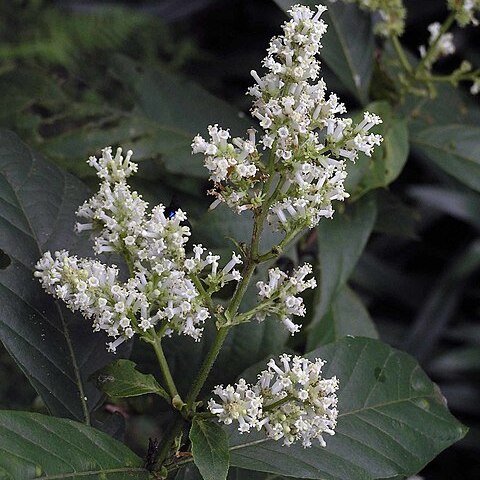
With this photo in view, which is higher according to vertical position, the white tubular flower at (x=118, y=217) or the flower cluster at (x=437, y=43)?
the flower cluster at (x=437, y=43)

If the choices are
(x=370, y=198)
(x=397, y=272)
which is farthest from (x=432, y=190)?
(x=370, y=198)

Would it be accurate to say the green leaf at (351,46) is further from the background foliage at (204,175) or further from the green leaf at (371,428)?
the green leaf at (371,428)

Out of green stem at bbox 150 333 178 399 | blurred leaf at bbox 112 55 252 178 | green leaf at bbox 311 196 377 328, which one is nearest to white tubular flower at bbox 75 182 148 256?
green stem at bbox 150 333 178 399

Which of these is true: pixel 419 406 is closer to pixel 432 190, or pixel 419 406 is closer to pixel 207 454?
pixel 207 454

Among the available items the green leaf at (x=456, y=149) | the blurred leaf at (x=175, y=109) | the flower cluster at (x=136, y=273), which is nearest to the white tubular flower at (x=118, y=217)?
the flower cluster at (x=136, y=273)

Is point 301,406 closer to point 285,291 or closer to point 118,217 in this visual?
point 285,291

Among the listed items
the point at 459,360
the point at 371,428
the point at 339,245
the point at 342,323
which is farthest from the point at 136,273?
the point at 459,360
